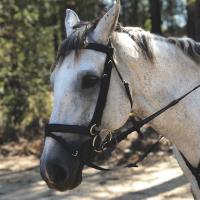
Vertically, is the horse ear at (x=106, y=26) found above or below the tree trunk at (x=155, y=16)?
above

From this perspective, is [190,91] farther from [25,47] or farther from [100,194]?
[25,47]

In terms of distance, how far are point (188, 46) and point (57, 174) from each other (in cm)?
121

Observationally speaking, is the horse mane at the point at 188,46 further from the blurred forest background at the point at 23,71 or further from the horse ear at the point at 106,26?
the blurred forest background at the point at 23,71

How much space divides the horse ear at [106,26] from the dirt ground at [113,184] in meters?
3.56

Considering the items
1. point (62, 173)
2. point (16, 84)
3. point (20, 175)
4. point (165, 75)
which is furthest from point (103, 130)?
point (16, 84)

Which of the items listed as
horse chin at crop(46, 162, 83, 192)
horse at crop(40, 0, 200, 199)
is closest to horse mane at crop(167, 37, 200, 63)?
horse at crop(40, 0, 200, 199)

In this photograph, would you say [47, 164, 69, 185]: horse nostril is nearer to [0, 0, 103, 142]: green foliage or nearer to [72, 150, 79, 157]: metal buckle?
[72, 150, 79, 157]: metal buckle

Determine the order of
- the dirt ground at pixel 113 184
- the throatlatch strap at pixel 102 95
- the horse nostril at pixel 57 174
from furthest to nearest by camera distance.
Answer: the dirt ground at pixel 113 184, the throatlatch strap at pixel 102 95, the horse nostril at pixel 57 174

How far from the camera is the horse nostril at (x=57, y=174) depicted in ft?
7.41

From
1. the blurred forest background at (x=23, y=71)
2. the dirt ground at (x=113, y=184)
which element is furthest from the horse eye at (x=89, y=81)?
the blurred forest background at (x=23, y=71)

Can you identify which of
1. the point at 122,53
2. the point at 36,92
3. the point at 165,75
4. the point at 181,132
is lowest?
the point at 36,92

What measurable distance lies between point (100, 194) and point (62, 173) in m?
3.65

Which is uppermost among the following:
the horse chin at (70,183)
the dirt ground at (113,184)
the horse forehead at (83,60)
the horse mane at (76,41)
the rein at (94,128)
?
the horse mane at (76,41)

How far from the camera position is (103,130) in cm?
245
